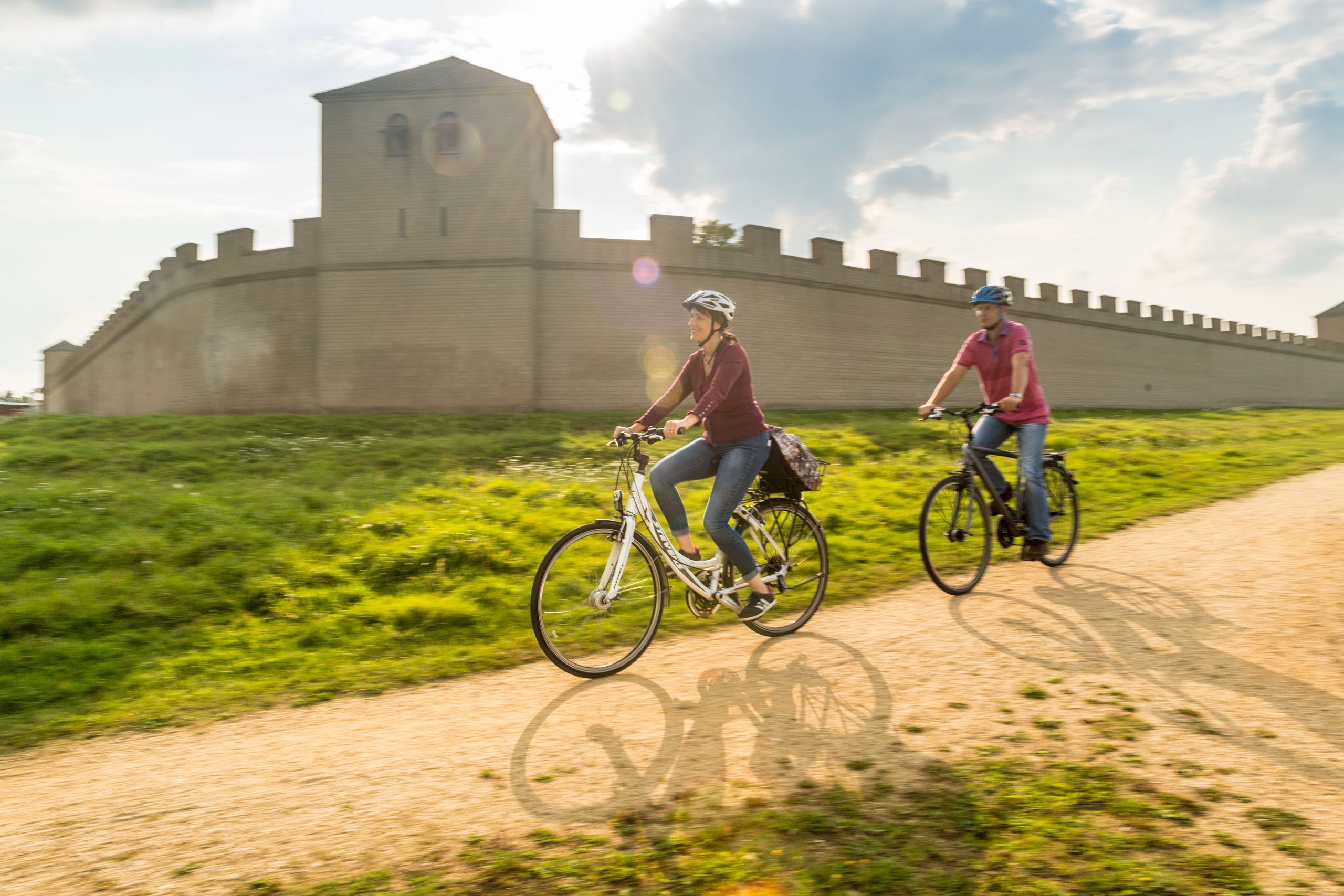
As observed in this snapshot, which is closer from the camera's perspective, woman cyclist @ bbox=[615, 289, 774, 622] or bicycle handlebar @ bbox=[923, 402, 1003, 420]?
woman cyclist @ bbox=[615, 289, 774, 622]

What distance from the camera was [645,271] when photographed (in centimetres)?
2331

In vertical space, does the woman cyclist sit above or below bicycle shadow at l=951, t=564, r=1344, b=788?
above

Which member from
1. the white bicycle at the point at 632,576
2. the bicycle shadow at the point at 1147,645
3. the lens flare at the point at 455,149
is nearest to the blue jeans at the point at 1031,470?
the bicycle shadow at the point at 1147,645

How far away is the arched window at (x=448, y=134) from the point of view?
23469 millimetres

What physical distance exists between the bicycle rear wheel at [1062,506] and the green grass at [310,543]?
3.77 feet

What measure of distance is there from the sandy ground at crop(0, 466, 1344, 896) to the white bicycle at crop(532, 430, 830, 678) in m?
0.19

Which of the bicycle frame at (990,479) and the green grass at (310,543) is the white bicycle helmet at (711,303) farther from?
the bicycle frame at (990,479)

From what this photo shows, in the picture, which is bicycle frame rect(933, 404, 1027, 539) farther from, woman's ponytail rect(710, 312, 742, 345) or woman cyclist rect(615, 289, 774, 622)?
woman's ponytail rect(710, 312, 742, 345)

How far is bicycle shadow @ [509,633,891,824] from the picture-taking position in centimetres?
311

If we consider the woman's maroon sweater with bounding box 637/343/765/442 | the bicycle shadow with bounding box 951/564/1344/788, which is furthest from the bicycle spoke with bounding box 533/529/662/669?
the bicycle shadow with bounding box 951/564/1344/788

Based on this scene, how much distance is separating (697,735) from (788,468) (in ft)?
6.44

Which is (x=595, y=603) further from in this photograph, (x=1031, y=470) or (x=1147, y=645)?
(x=1031, y=470)

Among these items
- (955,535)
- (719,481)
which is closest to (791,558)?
(719,481)

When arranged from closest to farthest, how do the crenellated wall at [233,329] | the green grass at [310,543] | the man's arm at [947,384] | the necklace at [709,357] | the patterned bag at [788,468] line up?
the necklace at [709,357], the green grass at [310,543], the patterned bag at [788,468], the man's arm at [947,384], the crenellated wall at [233,329]
